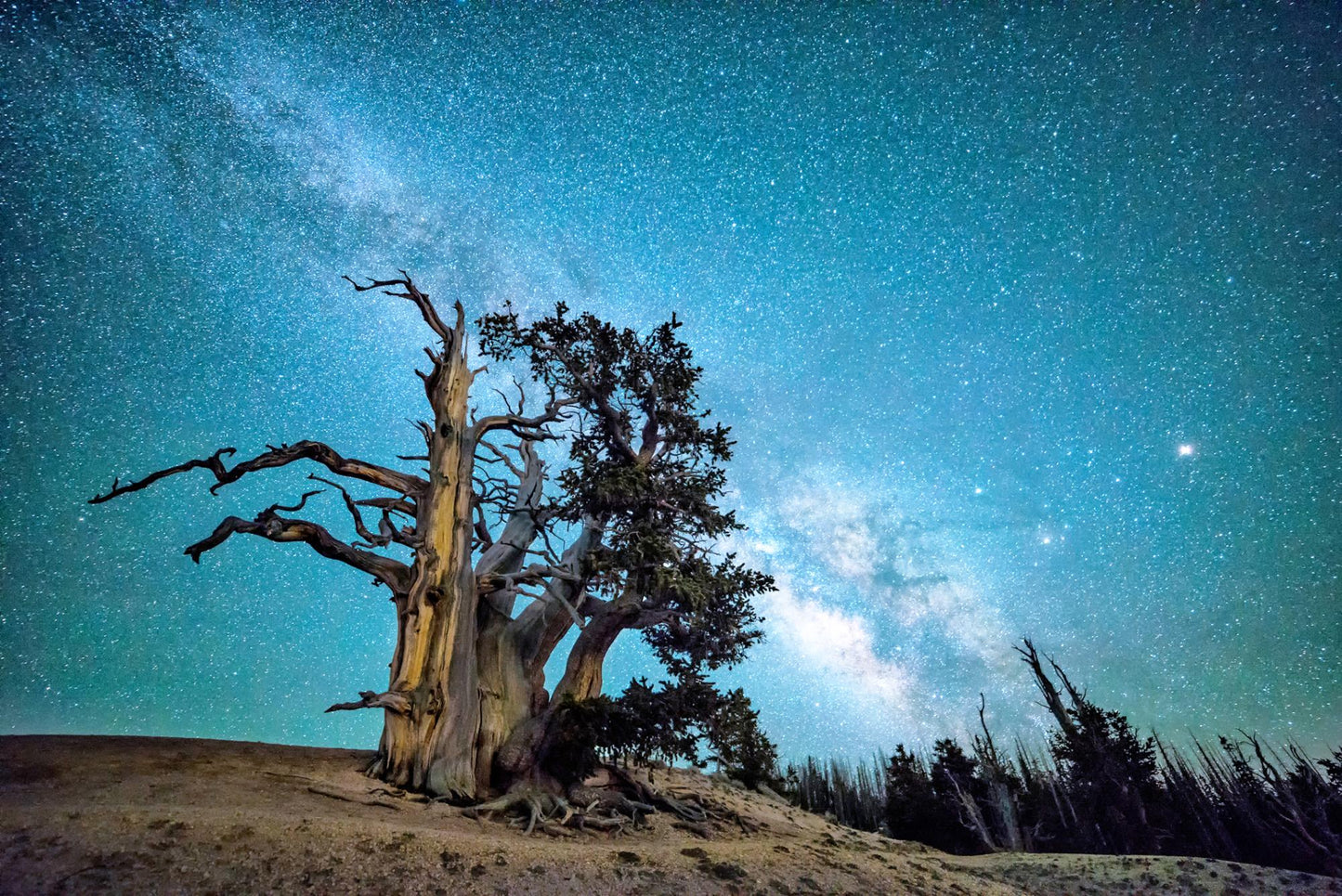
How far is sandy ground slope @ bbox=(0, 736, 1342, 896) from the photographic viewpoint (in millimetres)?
5465

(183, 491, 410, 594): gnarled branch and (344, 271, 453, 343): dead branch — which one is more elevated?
(344, 271, 453, 343): dead branch

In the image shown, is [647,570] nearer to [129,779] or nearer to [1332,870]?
[129,779]

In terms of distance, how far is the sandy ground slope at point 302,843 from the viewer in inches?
215

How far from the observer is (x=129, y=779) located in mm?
8164

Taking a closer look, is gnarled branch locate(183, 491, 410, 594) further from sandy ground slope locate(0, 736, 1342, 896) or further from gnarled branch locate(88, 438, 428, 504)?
sandy ground slope locate(0, 736, 1342, 896)

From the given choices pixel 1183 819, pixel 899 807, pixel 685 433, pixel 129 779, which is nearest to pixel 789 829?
pixel 685 433

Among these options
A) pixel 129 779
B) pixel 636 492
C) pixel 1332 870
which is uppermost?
pixel 636 492

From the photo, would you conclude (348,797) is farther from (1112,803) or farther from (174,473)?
(1112,803)

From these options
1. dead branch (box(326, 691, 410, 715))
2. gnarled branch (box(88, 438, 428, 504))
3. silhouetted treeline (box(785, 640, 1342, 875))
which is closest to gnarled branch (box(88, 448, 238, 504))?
gnarled branch (box(88, 438, 428, 504))

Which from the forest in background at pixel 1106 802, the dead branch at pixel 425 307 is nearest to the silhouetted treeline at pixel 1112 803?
the forest in background at pixel 1106 802

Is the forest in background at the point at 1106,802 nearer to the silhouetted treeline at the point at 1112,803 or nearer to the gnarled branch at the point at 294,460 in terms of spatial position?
the silhouetted treeline at the point at 1112,803

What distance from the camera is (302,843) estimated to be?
6.36 meters

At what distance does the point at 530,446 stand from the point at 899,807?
86.2 ft

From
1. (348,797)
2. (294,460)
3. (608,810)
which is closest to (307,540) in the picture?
(294,460)
